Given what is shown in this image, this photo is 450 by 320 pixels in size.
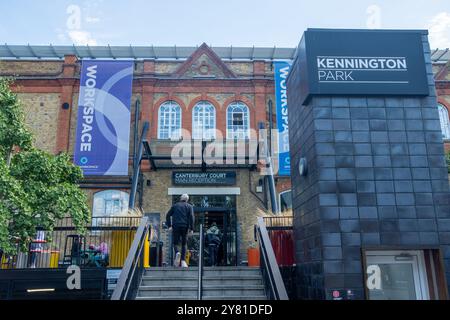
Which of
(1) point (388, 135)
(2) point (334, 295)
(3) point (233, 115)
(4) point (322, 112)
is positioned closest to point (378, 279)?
(2) point (334, 295)

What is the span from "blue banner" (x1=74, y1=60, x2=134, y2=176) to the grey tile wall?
36.1 ft

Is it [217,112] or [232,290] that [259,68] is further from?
[232,290]

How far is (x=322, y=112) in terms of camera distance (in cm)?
636

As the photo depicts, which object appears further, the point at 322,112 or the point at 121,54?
the point at 121,54

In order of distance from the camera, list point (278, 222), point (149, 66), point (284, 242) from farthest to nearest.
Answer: point (149, 66)
point (278, 222)
point (284, 242)

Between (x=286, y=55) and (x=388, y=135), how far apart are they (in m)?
17.6

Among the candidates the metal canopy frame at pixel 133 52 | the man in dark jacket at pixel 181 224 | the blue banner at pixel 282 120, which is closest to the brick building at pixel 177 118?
the blue banner at pixel 282 120

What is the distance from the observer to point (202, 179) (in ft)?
53.3

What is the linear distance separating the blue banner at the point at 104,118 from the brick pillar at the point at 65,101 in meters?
0.85

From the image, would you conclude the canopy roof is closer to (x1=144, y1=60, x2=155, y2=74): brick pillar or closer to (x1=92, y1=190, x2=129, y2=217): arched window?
(x1=144, y1=60, x2=155, y2=74): brick pillar

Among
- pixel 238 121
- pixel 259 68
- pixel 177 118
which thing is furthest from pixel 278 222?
pixel 259 68

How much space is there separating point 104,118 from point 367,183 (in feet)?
41.4
